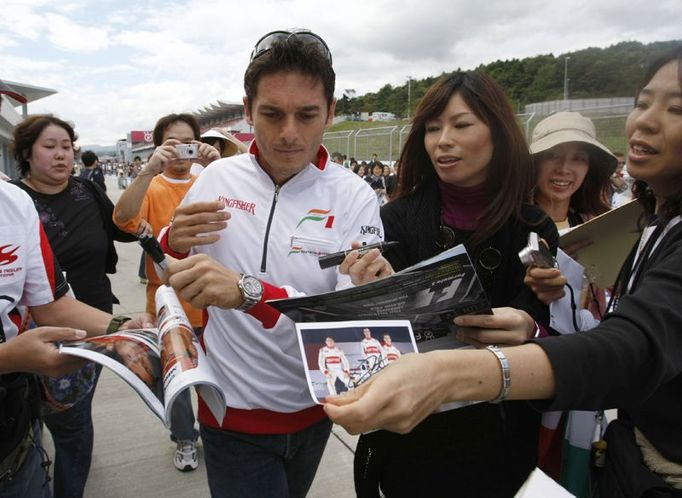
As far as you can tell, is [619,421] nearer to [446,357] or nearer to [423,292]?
[423,292]

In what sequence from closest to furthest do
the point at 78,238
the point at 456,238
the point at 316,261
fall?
1. the point at 316,261
2. the point at 456,238
3. the point at 78,238

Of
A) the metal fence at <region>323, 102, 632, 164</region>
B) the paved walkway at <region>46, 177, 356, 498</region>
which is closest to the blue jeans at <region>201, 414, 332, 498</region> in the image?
the paved walkway at <region>46, 177, 356, 498</region>

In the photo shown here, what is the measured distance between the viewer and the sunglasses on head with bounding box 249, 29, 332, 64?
1558 mm

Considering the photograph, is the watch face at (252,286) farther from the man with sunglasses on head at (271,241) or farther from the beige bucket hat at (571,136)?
the beige bucket hat at (571,136)

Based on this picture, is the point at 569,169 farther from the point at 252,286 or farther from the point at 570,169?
the point at 252,286

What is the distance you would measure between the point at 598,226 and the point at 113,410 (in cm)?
358

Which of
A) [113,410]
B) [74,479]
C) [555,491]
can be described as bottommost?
[113,410]

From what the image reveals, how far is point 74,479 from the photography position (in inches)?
98.5

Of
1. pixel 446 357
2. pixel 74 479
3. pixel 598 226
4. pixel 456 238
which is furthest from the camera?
pixel 74 479

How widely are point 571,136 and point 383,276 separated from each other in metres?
1.93

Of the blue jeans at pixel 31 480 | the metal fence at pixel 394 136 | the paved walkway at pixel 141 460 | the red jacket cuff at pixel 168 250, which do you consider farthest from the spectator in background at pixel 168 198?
the metal fence at pixel 394 136

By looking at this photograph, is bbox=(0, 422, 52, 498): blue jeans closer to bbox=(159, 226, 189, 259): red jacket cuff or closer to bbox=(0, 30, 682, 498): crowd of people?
bbox=(0, 30, 682, 498): crowd of people

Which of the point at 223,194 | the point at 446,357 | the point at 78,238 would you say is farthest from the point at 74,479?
the point at 446,357

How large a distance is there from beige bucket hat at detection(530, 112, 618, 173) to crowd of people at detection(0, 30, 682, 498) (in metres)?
0.97
